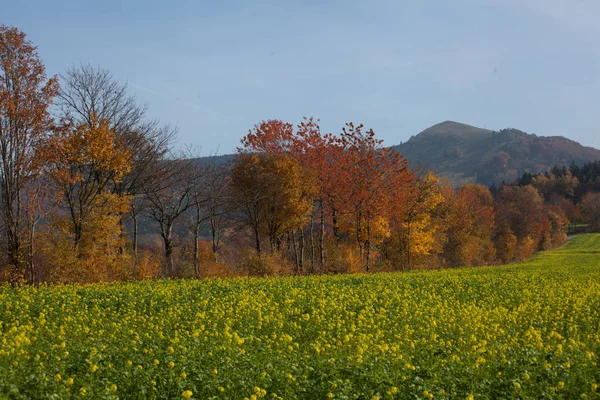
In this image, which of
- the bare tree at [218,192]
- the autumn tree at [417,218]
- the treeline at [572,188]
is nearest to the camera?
the bare tree at [218,192]

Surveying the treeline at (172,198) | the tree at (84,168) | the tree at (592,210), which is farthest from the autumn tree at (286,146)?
the tree at (592,210)

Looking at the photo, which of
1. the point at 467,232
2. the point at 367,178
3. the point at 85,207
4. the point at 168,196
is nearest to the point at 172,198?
the point at 168,196

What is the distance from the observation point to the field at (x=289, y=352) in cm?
710

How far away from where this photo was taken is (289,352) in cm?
909

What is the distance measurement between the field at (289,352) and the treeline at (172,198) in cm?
909

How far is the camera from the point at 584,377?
7555 mm

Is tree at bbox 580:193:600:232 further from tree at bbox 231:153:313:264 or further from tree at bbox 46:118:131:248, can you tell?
tree at bbox 46:118:131:248

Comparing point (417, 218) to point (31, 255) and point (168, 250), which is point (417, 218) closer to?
point (168, 250)

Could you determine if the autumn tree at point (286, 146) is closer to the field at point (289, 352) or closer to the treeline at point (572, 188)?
the field at point (289, 352)

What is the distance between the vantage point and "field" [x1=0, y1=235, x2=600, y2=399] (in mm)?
7098

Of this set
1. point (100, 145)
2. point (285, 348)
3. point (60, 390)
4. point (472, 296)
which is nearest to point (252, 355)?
point (285, 348)

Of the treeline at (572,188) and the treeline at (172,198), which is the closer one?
the treeline at (172,198)

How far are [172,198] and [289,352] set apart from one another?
84.9 feet

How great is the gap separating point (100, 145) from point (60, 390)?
22406 millimetres
